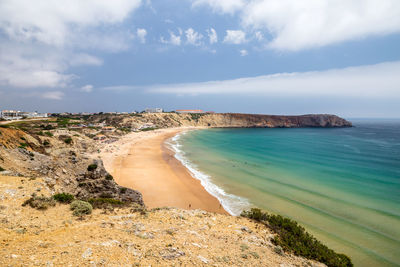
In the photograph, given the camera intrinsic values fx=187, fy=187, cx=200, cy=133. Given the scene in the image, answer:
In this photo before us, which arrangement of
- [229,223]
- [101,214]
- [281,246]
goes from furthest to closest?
1. [229,223]
2. [101,214]
3. [281,246]

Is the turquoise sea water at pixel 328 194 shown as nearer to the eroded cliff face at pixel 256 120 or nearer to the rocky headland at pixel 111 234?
the rocky headland at pixel 111 234

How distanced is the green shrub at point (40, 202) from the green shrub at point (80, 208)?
869mm

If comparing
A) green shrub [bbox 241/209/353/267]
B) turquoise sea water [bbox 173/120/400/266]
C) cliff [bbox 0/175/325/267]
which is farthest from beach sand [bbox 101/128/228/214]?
cliff [bbox 0/175/325/267]

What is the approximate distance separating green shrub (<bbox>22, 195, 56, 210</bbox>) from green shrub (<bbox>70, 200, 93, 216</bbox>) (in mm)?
869

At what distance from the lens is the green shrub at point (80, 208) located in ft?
27.3

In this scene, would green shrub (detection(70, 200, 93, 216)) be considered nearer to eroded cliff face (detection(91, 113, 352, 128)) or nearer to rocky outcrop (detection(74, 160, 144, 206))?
rocky outcrop (detection(74, 160, 144, 206))

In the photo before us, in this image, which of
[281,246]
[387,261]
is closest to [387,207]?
[387,261]

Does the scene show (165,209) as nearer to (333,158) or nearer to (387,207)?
(387,207)

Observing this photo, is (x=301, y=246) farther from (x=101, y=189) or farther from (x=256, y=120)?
(x=256, y=120)

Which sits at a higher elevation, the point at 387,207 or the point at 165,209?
the point at 165,209

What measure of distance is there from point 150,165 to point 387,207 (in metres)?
26.4

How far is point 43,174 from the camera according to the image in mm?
12859

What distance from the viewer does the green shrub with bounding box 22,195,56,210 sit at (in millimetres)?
8195

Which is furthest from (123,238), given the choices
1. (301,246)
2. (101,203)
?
(301,246)
